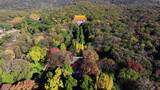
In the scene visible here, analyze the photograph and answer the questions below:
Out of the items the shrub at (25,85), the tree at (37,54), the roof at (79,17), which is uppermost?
the shrub at (25,85)

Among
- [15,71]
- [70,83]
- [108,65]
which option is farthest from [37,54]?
Answer: [70,83]

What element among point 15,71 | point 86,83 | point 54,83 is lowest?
point 15,71


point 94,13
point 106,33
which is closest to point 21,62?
point 106,33

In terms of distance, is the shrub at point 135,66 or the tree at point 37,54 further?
the tree at point 37,54

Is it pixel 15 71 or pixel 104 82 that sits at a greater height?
pixel 104 82

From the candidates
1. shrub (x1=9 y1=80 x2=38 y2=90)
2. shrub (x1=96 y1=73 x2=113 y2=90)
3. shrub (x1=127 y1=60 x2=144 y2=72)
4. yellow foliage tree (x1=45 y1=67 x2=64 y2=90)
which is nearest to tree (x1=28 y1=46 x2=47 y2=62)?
shrub (x1=9 y1=80 x2=38 y2=90)

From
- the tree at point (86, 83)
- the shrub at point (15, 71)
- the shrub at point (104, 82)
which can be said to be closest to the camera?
the shrub at point (104, 82)

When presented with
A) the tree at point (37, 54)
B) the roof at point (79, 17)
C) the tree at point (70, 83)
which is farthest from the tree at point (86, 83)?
the roof at point (79, 17)

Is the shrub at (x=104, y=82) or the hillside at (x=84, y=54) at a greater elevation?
the shrub at (x=104, y=82)

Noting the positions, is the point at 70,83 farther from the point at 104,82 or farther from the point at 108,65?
the point at 108,65

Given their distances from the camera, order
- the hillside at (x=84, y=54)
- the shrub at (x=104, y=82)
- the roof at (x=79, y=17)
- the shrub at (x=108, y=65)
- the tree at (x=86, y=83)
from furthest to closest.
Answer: the roof at (x=79, y=17)
the shrub at (x=108, y=65)
the hillside at (x=84, y=54)
the tree at (x=86, y=83)
the shrub at (x=104, y=82)

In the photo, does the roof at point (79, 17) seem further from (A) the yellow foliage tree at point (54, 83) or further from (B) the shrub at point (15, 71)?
(A) the yellow foliage tree at point (54, 83)

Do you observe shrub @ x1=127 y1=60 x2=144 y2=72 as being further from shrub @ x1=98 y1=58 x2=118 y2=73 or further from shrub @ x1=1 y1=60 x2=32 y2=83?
shrub @ x1=1 y1=60 x2=32 y2=83

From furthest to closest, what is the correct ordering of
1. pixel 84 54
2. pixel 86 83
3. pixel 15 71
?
pixel 84 54, pixel 15 71, pixel 86 83
